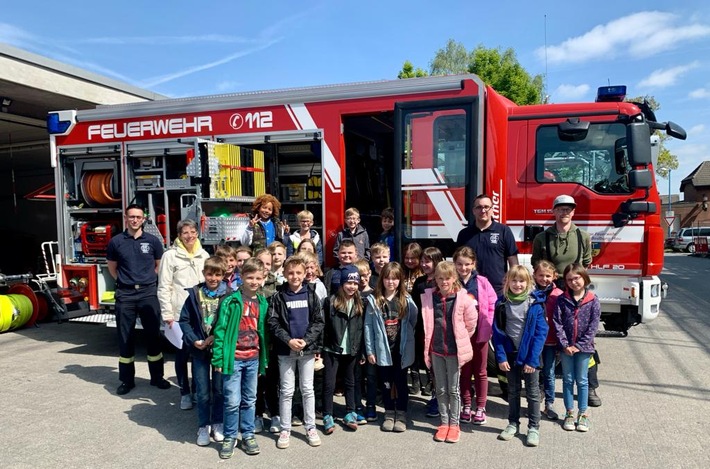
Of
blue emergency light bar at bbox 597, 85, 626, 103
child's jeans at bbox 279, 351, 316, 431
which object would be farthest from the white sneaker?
blue emergency light bar at bbox 597, 85, 626, 103

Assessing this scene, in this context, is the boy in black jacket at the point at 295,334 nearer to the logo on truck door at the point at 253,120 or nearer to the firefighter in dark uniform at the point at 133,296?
the firefighter in dark uniform at the point at 133,296

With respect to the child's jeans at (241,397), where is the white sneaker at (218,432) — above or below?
below

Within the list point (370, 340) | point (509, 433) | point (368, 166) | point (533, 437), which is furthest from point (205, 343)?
point (368, 166)

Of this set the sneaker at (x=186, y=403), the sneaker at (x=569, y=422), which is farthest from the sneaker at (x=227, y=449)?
the sneaker at (x=569, y=422)

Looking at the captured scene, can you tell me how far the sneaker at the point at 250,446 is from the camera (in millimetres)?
3773

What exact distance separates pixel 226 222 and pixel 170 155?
1268mm

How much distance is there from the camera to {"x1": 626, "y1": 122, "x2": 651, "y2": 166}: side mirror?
4.96 metres

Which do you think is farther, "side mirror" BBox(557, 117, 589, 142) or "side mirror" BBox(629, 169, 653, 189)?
"side mirror" BBox(557, 117, 589, 142)

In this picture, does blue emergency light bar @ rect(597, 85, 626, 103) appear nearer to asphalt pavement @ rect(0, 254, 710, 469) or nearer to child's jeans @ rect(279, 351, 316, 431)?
asphalt pavement @ rect(0, 254, 710, 469)

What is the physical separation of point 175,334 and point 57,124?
13.0 feet

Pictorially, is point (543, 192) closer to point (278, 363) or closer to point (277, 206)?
point (277, 206)

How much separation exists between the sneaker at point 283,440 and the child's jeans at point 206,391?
1.73 feet

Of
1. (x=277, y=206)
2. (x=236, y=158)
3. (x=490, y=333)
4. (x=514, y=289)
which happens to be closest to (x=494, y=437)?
(x=490, y=333)

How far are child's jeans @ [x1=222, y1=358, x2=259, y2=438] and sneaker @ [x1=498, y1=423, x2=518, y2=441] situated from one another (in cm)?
188
